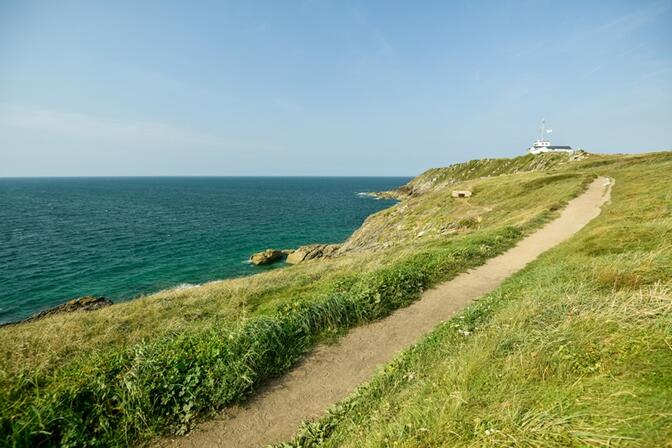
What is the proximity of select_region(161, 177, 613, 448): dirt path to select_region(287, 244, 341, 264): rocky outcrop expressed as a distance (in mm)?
29690

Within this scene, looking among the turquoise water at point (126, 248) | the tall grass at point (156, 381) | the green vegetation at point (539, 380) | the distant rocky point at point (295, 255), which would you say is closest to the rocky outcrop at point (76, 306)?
the turquoise water at point (126, 248)

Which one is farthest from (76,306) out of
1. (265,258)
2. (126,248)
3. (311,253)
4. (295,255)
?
(311,253)

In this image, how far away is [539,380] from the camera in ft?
16.8

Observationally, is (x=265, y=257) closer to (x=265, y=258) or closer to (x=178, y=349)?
(x=265, y=258)

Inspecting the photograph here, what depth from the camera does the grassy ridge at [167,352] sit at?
244 inches

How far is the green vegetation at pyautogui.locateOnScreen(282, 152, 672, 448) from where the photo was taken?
3.84 meters

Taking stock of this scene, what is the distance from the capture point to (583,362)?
17.2ft

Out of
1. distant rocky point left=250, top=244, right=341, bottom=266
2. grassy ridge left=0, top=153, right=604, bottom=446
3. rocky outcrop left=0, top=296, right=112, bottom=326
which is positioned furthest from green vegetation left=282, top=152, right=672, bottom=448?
distant rocky point left=250, top=244, right=341, bottom=266

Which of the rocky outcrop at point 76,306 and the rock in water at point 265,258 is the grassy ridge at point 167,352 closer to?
the rocky outcrop at point 76,306

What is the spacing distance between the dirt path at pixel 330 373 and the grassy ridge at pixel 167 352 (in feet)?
1.40

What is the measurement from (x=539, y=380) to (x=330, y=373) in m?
4.99

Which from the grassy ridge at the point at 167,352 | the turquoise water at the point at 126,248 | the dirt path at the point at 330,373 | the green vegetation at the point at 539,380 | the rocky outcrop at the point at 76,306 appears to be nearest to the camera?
the green vegetation at the point at 539,380

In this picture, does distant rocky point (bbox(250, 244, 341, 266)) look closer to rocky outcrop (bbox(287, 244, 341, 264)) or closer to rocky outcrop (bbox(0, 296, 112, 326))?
rocky outcrop (bbox(287, 244, 341, 264))

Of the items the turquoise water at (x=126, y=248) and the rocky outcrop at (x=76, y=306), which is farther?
the turquoise water at (x=126, y=248)
